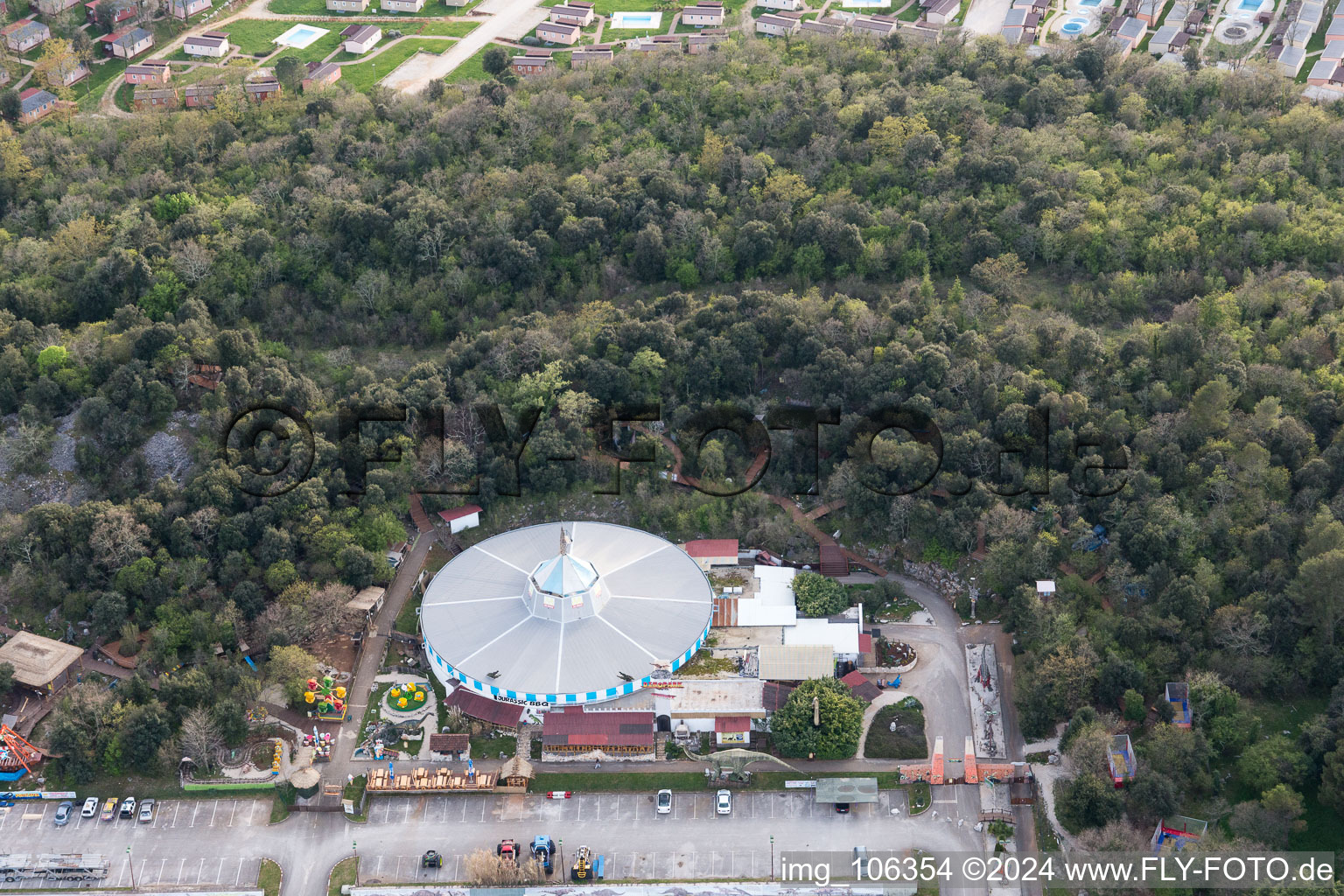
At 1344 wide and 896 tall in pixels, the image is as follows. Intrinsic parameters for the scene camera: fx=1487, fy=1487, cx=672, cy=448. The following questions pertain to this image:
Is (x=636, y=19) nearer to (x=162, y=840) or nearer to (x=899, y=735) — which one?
(x=899, y=735)

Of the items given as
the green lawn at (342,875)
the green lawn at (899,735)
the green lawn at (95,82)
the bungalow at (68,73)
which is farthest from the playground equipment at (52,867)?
the bungalow at (68,73)

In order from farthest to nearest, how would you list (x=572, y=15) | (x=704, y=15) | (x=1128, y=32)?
(x=572, y=15) → (x=704, y=15) → (x=1128, y=32)

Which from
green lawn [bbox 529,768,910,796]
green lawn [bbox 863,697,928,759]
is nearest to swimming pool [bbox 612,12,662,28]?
green lawn [bbox 863,697,928,759]

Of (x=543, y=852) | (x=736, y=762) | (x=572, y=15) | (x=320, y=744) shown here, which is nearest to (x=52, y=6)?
(x=572, y=15)

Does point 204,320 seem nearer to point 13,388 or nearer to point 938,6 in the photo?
point 13,388

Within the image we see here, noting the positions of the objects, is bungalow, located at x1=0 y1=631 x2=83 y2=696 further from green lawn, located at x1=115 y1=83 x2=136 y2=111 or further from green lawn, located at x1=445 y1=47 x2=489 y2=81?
green lawn, located at x1=445 y1=47 x2=489 y2=81

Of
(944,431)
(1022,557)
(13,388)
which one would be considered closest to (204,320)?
(13,388)
